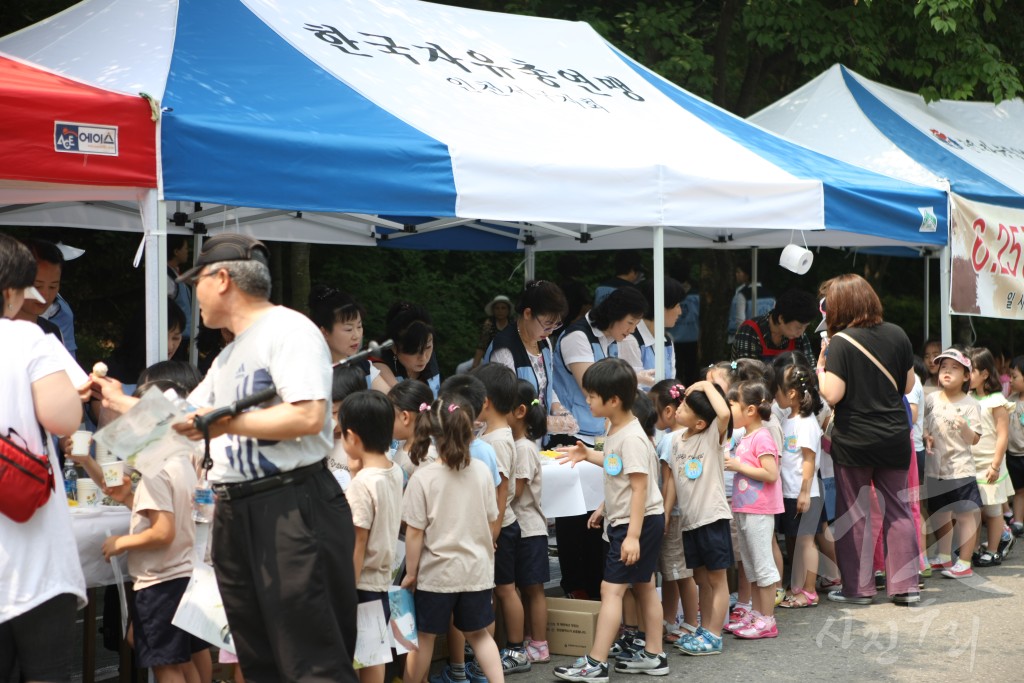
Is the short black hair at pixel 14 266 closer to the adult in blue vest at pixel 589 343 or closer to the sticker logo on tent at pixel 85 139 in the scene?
the sticker logo on tent at pixel 85 139

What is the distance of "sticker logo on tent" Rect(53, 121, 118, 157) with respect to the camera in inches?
174

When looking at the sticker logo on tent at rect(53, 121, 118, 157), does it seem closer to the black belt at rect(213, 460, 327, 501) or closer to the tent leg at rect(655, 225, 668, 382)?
the black belt at rect(213, 460, 327, 501)

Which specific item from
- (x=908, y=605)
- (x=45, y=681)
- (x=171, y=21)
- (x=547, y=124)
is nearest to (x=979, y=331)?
(x=908, y=605)

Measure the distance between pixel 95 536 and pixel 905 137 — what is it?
7605 mm

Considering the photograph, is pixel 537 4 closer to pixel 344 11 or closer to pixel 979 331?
pixel 344 11

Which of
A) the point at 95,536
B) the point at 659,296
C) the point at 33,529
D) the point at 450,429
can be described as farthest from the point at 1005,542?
the point at 33,529

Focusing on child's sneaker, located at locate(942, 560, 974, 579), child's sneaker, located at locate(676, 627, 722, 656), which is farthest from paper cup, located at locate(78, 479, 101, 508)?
child's sneaker, located at locate(942, 560, 974, 579)

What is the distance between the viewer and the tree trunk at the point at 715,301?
1355cm

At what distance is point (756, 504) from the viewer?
616 cm

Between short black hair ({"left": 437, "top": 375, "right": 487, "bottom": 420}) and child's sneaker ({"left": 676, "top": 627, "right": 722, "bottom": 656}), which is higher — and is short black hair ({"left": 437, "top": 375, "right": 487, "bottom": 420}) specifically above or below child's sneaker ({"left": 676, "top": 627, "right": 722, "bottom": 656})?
above

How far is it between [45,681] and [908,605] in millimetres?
5008

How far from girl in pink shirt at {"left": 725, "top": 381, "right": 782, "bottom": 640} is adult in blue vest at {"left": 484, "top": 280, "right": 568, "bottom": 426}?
1084mm

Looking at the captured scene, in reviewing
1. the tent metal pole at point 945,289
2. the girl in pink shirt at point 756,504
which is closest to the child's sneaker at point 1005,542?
the tent metal pole at point 945,289

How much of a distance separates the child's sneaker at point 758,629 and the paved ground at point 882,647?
0.05 meters
